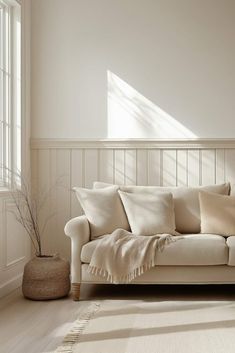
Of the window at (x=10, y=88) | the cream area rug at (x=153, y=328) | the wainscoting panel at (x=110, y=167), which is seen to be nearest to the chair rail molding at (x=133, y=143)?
the wainscoting panel at (x=110, y=167)

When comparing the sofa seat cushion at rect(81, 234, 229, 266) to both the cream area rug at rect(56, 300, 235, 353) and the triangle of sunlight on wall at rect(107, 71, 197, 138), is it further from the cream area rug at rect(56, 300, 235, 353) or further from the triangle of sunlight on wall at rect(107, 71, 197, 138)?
the triangle of sunlight on wall at rect(107, 71, 197, 138)

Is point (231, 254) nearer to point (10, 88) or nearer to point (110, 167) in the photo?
point (110, 167)

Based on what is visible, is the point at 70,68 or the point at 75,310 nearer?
the point at 75,310

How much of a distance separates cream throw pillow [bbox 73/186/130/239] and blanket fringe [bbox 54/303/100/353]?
0.72 meters

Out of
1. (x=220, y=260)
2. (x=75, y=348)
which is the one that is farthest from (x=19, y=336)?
(x=220, y=260)

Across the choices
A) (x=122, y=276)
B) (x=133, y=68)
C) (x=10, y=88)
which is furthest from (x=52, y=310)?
(x=133, y=68)

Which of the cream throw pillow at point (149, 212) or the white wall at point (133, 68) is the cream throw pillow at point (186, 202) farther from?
the white wall at point (133, 68)

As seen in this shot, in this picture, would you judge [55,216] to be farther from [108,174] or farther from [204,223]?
[204,223]

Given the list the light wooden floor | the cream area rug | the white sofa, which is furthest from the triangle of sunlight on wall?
the cream area rug

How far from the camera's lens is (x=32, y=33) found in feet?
17.2

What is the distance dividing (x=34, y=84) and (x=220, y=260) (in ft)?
8.60

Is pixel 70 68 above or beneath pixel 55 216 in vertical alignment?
above

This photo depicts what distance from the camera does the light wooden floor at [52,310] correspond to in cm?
292

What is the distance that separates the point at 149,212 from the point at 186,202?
1.39ft
